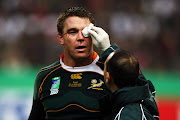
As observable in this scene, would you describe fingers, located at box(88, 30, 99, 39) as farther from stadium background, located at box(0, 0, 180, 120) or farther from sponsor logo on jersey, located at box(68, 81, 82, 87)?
stadium background, located at box(0, 0, 180, 120)

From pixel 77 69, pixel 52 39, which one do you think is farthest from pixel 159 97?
pixel 77 69

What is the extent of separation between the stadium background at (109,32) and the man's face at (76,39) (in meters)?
4.20

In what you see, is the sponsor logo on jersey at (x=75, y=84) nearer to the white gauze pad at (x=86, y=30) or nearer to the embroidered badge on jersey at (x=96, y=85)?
the embroidered badge on jersey at (x=96, y=85)

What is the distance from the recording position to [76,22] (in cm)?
Answer: 311

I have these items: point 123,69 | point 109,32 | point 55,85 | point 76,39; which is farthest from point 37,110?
point 109,32

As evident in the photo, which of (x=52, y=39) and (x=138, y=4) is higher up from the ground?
(x=138, y=4)

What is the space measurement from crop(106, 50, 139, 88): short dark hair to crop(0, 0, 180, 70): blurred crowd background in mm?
5390

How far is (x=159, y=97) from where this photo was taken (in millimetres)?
6531

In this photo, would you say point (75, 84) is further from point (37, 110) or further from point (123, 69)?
point (123, 69)

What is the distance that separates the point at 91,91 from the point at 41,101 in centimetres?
46

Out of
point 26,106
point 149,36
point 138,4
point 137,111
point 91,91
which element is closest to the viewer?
point 137,111

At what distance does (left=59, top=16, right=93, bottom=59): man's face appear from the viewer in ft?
10.1

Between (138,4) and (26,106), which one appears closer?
(26,106)

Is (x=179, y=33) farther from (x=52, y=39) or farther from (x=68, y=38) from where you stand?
(x=68, y=38)
